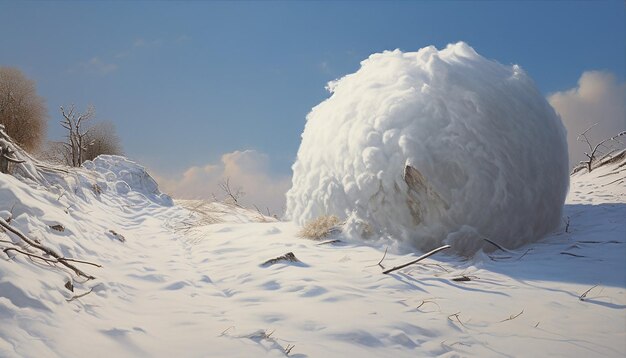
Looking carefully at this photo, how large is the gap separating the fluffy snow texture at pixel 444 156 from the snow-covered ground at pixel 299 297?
0.39m

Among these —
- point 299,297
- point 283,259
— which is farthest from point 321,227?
point 299,297

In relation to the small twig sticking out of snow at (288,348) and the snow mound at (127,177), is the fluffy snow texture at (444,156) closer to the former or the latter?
the small twig sticking out of snow at (288,348)

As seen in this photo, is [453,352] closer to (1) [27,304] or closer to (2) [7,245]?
(1) [27,304]

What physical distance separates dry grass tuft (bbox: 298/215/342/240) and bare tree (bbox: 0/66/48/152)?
440 inches

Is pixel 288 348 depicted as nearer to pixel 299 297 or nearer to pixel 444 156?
pixel 299 297

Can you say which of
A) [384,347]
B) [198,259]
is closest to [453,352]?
[384,347]

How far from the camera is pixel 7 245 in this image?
107 inches

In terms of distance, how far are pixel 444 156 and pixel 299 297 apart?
7.59ft

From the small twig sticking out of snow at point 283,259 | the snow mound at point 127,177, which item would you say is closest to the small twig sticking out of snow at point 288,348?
the small twig sticking out of snow at point 283,259

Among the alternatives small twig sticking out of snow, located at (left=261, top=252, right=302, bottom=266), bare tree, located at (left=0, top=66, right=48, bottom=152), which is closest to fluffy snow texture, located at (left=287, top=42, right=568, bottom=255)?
small twig sticking out of snow, located at (left=261, top=252, right=302, bottom=266)

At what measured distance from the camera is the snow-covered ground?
2.13m

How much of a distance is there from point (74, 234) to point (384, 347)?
3.46 meters

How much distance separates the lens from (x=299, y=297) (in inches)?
117

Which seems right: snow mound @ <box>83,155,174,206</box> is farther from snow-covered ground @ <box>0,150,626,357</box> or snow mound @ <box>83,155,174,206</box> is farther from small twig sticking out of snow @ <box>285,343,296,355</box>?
small twig sticking out of snow @ <box>285,343,296,355</box>
